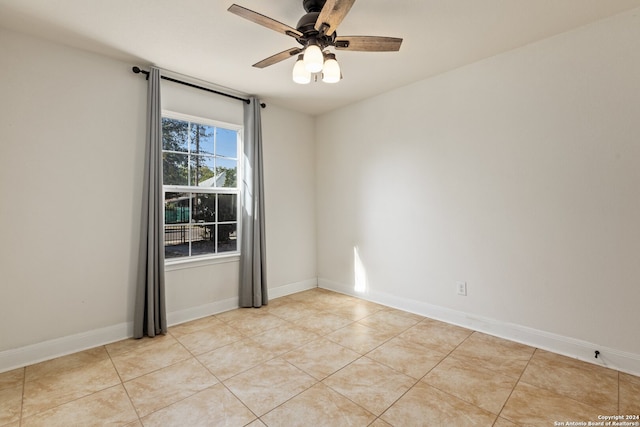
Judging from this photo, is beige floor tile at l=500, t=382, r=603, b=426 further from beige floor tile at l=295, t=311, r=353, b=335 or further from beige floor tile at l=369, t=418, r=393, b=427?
beige floor tile at l=295, t=311, r=353, b=335

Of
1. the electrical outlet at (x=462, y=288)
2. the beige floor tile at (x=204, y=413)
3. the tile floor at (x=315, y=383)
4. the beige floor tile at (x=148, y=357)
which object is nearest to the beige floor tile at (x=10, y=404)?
the tile floor at (x=315, y=383)

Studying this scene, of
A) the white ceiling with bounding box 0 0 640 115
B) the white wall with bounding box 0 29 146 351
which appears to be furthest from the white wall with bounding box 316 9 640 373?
the white wall with bounding box 0 29 146 351

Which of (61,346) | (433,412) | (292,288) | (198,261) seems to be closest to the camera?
(433,412)

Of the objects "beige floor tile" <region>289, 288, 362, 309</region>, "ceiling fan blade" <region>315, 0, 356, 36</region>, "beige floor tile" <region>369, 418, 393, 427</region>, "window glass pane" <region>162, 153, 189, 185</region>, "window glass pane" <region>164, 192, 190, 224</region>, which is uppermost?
"ceiling fan blade" <region>315, 0, 356, 36</region>

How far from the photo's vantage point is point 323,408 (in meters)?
1.82

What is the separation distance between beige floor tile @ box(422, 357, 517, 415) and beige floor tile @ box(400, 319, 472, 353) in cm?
28

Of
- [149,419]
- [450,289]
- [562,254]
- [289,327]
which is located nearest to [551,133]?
[562,254]

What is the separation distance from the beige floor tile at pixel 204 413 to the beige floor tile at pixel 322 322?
117cm

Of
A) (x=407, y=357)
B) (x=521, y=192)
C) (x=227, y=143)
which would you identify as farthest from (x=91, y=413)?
(x=521, y=192)

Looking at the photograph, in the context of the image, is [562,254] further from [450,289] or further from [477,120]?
[477,120]

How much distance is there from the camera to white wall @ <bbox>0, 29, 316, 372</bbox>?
Result: 234 centimetres

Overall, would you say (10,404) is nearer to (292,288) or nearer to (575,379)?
(292,288)

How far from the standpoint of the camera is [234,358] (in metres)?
2.43

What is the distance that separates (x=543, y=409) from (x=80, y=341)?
3516 mm
